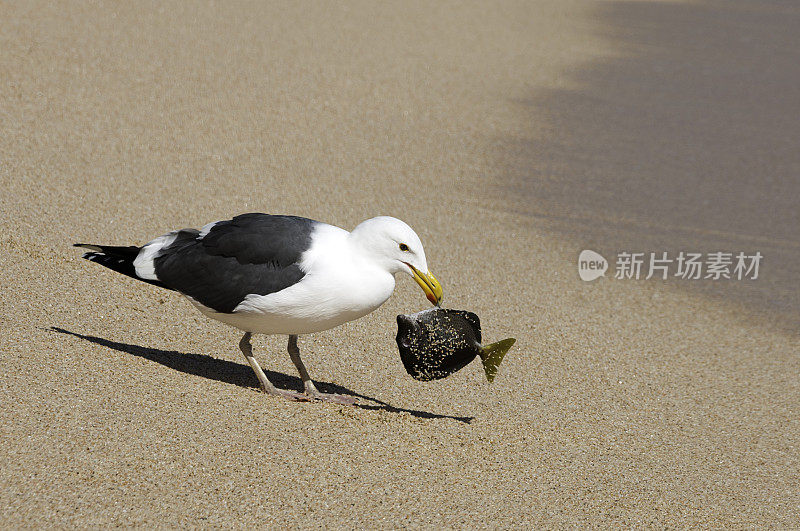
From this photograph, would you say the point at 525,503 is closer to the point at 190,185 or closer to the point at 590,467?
the point at 590,467

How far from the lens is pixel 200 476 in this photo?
2861mm

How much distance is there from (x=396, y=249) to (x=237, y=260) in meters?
0.60

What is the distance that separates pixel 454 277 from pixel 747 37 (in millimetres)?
9043

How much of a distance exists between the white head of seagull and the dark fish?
0.15m

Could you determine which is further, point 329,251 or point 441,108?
point 441,108

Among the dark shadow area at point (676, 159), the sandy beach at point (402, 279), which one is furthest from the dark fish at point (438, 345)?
the dark shadow area at point (676, 159)

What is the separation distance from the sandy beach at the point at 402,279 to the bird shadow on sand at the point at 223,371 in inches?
0.7

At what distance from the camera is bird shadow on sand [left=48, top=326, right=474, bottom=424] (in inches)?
143

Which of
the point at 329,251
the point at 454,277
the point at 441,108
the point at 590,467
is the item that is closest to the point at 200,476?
the point at 329,251

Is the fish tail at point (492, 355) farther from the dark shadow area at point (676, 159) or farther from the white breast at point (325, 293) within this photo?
the dark shadow area at point (676, 159)

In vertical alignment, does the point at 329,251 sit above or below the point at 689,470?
above

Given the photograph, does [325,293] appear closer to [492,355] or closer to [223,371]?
[492,355]

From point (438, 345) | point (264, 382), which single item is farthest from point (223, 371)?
point (438, 345)

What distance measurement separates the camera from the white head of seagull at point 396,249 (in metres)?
3.23
